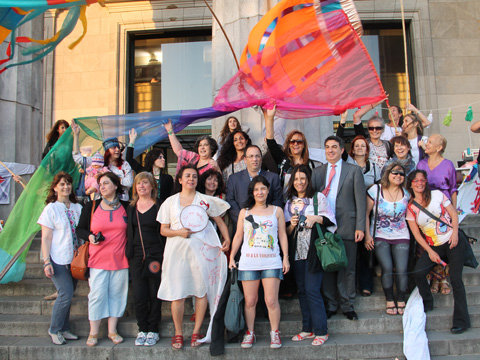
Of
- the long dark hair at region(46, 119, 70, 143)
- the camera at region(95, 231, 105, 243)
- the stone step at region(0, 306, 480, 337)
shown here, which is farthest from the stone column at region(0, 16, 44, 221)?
the camera at region(95, 231, 105, 243)

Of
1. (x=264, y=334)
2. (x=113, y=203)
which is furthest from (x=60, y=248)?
(x=264, y=334)

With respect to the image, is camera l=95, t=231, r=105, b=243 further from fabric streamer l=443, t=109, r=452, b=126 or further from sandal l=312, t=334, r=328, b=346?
fabric streamer l=443, t=109, r=452, b=126

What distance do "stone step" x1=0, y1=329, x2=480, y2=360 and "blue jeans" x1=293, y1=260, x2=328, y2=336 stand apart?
185 millimetres

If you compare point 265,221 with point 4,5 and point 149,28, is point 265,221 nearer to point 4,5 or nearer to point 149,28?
point 4,5

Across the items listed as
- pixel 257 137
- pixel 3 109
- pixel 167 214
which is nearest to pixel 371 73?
pixel 257 137

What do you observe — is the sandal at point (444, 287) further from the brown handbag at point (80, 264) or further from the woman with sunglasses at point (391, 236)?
the brown handbag at point (80, 264)

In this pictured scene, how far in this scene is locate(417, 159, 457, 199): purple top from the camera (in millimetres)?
5133

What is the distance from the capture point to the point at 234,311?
4.29 m

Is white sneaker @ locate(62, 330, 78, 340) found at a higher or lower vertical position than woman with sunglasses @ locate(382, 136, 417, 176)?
lower

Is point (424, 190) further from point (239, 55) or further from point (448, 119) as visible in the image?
point (448, 119)

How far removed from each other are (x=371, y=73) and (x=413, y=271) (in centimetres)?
250

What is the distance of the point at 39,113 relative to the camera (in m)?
9.25

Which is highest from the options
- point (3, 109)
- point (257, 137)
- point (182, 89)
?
point (182, 89)

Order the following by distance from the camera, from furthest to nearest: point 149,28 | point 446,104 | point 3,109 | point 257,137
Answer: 1. point 149,28
2. point 446,104
3. point 3,109
4. point 257,137
